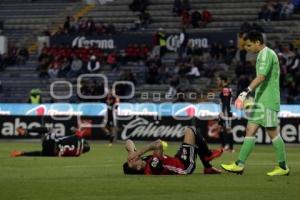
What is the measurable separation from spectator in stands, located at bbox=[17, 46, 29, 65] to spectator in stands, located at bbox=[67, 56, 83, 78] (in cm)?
424

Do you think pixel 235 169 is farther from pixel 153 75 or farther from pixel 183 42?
pixel 183 42

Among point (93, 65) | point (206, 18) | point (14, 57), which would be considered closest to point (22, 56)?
point (14, 57)

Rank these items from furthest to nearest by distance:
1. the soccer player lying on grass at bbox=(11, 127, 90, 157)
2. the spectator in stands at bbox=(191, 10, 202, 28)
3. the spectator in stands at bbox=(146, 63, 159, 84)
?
the spectator in stands at bbox=(191, 10, 202, 28) < the spectator in stands at bbox=(146, 63, 159, 84) < the soccer player lying on grass at bbox=(11, 127, 90, 157)

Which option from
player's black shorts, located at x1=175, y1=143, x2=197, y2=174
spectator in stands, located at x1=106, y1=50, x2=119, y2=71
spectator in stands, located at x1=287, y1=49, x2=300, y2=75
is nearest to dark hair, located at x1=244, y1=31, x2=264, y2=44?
player's black shorts, located at x1=175, y1=143, x2=197, y2=174

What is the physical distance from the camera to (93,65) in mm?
47219

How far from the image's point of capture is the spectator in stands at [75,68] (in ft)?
156

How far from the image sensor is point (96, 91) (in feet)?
141

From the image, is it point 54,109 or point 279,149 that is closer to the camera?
point 279,149

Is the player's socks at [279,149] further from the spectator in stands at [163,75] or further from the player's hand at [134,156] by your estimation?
the spectator in stands at [163,75]

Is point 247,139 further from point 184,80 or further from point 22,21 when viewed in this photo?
point 22,21

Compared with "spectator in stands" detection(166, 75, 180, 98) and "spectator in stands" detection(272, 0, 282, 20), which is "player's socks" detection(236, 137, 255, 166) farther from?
"spectator in stands" detection(272, 0, 282, 20)

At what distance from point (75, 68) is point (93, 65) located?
98 centimetres

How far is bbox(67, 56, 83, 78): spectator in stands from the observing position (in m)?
47.4

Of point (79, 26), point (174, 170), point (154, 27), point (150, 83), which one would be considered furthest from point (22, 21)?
point (174, 170)
